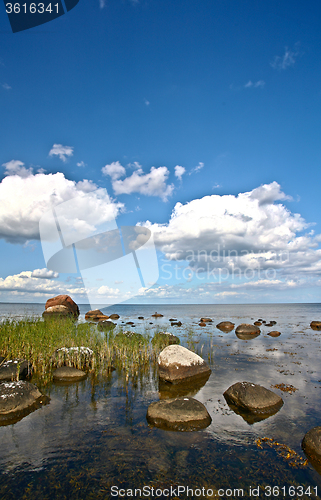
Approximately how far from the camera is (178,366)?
1207 centimetres

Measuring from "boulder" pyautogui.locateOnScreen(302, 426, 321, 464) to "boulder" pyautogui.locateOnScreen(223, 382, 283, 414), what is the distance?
6.86 feet

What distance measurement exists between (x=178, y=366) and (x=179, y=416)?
4.37 metres

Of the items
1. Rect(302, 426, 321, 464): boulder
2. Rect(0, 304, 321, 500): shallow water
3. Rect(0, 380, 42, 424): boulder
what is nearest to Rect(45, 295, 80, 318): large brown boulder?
Rect(0, 304, 321, 500): shallow water

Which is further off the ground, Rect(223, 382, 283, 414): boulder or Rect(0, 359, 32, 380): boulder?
Rect(0, 359, 32, 380): boulder

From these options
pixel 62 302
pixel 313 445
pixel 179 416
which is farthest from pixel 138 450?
pixel 62 302

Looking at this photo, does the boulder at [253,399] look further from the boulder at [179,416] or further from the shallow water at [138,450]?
the boulder at [179,416]

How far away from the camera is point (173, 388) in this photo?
36.7 feet

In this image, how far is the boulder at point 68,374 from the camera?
1187 centimetres

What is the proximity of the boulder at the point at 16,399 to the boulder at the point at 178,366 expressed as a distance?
5.51 metres

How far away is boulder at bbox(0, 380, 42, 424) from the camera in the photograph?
815cm

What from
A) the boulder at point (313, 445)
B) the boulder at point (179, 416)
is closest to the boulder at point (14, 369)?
the boulder at point (179, 416)

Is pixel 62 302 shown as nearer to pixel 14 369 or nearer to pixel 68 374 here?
pixel 14 369

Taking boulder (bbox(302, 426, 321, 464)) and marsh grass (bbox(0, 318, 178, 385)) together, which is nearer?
boulder (bbox(302, 426, 321, 464))

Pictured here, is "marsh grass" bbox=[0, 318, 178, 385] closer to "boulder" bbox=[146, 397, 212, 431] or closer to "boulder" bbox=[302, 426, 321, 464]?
"boulder" bbox=[146, 397, 212, 431]
